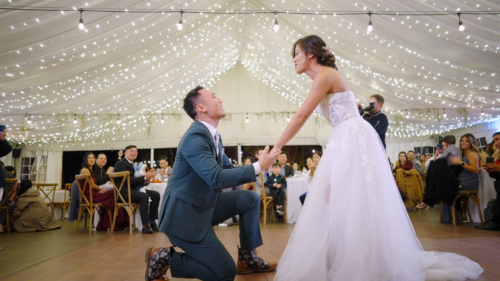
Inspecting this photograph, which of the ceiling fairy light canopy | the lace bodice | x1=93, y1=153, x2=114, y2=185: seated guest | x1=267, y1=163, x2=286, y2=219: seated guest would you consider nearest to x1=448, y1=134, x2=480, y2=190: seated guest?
the ceiling fairy light canopy

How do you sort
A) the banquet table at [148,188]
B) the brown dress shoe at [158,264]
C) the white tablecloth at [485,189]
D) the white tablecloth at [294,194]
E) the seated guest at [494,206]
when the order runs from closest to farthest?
the brown dress shoe at [158,264] < the seated guest at [494,206] < the white tablecloth at [485,189] < the banquet table at [148,188] < the white tablecloth at [294,194]

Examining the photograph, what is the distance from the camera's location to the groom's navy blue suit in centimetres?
155

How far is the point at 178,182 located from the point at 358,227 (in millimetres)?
883

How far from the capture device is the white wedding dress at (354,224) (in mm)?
1530

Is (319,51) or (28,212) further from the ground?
(319,51)

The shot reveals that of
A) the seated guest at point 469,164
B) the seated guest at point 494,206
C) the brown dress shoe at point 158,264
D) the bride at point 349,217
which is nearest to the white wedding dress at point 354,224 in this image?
the bride at point 349,217

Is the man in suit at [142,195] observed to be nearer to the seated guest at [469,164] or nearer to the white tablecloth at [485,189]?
the seated guest at [469,164]

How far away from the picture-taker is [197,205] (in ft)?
5.32

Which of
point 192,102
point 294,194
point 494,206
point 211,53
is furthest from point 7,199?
point 494,206

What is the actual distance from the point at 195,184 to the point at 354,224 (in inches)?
30.5

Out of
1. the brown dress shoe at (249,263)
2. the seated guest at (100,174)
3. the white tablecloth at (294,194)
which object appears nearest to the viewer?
the brown dress shoe at (249,263)

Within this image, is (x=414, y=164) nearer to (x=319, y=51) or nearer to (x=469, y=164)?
(x=469, y=164)

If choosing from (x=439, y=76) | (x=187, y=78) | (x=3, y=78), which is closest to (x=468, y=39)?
(x=439, y=76)

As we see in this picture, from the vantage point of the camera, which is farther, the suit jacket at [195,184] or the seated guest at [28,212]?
the seated guest at [28,212]
